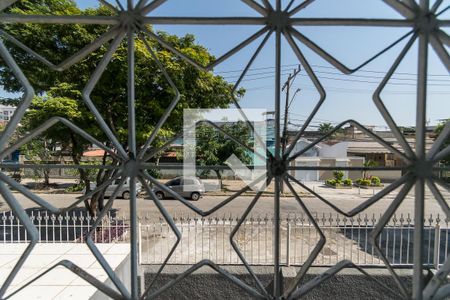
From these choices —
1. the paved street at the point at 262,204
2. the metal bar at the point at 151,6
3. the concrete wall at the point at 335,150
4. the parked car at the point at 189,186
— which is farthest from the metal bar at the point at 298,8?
the concrete wall at the point at 335,150

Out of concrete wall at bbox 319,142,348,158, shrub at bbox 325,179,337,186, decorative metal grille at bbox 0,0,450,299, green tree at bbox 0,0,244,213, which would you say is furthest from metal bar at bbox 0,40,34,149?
concrete wall at bbox 319,142,348,158

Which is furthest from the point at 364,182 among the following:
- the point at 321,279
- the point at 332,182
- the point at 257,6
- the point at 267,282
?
the point at 257,6

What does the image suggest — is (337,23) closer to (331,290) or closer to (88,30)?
(331,290)

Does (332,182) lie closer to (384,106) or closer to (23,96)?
(384,106)

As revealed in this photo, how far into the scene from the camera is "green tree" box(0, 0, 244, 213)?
16.6 ft

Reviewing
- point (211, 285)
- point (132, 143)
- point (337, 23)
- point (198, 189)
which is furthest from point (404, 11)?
point (198, 189)

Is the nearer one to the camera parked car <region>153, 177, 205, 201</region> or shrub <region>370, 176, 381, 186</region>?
parked car <region>153, 177, 205, 201</region>

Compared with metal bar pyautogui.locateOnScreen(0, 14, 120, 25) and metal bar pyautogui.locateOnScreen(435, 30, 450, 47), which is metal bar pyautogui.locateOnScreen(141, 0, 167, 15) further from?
metal bar pyautogui.locateOnScreen(435, 30, 450, 47)

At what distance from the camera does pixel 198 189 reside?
438 inches

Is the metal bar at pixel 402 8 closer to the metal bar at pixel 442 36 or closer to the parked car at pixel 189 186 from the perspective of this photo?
the metal bar at pixel 442 36

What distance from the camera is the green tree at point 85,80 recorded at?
5.07 meters

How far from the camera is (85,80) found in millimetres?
5402

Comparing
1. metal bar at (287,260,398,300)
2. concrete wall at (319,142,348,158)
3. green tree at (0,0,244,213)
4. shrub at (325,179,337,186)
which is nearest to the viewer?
metal bar at (287,260,398,300)

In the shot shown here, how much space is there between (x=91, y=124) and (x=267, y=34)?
542 cm
